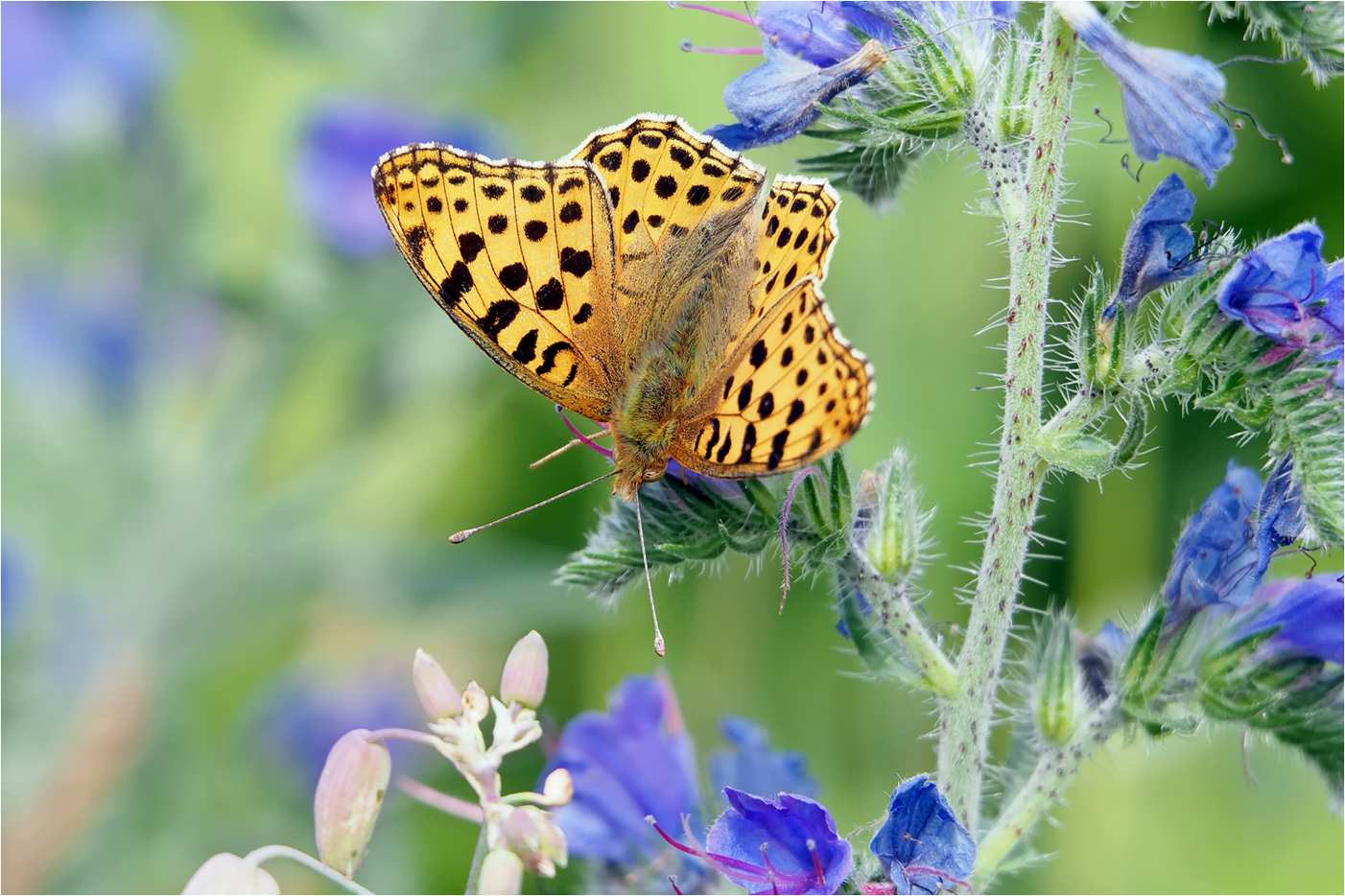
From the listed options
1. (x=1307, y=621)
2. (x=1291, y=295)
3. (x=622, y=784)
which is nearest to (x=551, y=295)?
(x=622, y=784)

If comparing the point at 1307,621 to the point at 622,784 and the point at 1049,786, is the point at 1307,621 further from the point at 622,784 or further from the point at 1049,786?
the point at 622,784

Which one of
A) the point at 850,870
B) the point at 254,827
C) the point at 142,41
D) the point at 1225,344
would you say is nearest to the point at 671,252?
the point at 1225,344

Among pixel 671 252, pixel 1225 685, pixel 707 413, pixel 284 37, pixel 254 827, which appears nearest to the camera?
pixel 1225 685

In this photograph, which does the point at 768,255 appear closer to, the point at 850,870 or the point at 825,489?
the point at 825,489

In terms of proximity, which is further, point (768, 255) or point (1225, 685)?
point (768, 255)

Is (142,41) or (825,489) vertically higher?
(142,41)

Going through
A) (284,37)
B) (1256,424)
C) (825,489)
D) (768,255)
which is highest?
(284,37)
